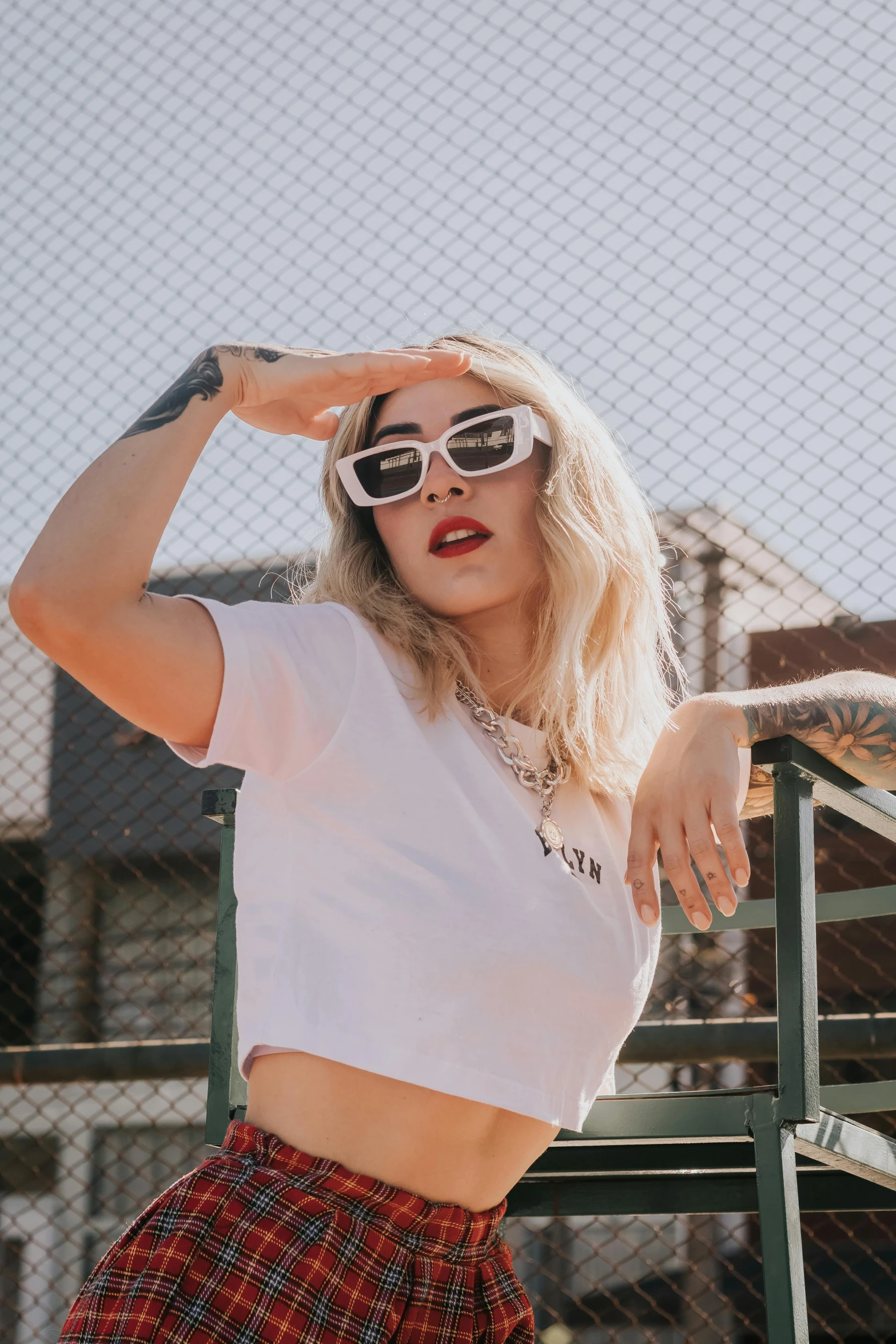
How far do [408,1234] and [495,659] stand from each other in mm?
608

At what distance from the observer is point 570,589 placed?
4.42 ft

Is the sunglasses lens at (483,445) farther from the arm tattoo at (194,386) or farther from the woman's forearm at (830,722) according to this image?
the woman's forearm at (830,722)

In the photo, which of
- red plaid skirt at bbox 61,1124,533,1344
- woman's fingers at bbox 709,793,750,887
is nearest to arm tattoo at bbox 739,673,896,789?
woman's fingers at bbox 709,793,750,887

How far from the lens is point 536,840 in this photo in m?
1.16

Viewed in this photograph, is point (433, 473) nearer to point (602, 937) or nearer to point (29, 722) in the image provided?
point (602, 937)

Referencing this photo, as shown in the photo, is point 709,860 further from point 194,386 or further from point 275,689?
point 194,386

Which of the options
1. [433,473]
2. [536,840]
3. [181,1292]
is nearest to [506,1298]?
[181,1292]

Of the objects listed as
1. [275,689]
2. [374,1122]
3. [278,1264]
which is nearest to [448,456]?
[275,689]

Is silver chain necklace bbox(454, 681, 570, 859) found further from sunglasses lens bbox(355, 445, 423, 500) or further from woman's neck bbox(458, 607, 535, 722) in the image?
sunglasses lens bbox(355, 445, 423, 500)

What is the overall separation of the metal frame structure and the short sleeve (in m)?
0.42

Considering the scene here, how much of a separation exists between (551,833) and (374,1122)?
32 centimetres

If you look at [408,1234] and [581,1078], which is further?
[581,1078]

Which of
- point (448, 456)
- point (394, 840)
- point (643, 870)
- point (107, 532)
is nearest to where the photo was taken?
point (107, 532)

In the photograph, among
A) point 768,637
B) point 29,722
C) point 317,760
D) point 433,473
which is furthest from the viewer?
point 29,722
